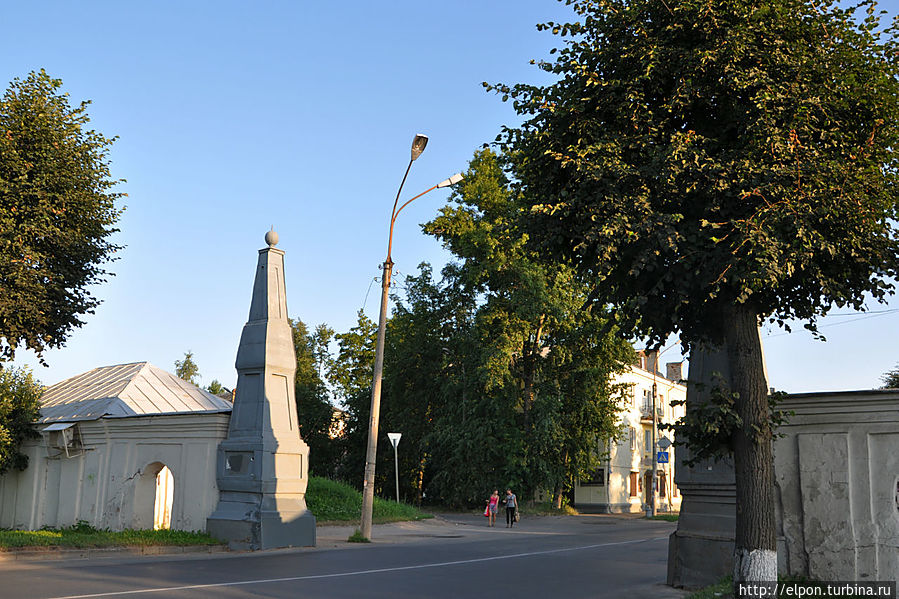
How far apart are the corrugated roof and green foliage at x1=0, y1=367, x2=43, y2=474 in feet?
1.67

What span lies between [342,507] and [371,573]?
15324 millimetres

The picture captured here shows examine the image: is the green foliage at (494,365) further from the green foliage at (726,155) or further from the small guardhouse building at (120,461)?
the green foliage at (726,155)

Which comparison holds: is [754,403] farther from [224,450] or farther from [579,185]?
[224,450]

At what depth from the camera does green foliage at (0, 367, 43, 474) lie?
23.9m

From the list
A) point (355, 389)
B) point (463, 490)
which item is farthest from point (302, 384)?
point (463, 490)

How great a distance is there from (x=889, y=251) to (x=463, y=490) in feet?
101

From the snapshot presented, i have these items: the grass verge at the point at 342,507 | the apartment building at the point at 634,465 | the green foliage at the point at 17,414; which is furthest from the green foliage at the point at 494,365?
the green foliage at the point at 17,414

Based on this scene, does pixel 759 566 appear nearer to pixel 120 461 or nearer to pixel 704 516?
pixel 704 516

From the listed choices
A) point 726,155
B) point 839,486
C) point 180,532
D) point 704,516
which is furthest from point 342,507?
point 726,155

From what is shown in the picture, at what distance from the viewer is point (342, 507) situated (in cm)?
2841

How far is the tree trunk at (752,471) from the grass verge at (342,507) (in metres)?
18.3

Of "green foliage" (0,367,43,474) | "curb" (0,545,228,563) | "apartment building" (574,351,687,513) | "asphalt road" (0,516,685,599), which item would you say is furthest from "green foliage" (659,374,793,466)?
"apartment building" (574,351,687,513)

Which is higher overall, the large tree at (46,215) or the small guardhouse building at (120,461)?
the large tree at (46,215)

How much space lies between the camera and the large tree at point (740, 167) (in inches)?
364
